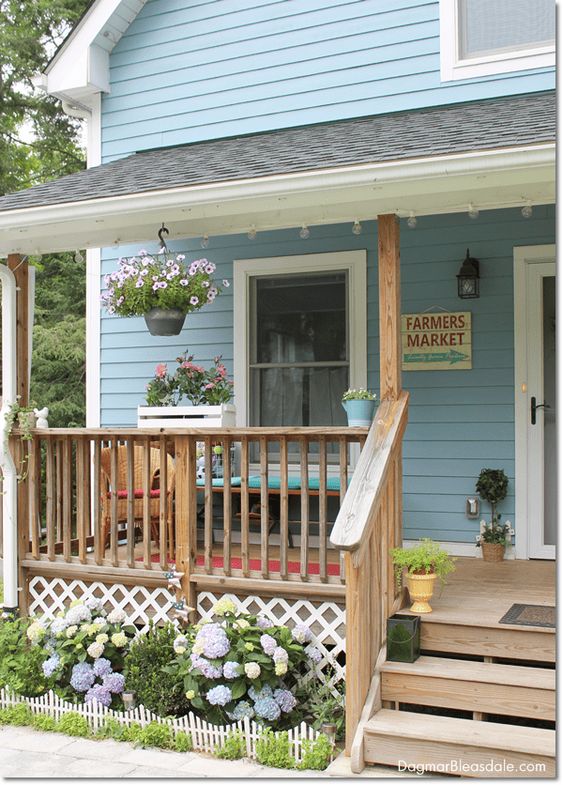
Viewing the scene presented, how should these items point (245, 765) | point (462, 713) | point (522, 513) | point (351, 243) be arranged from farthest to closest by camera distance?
point (351, 243) → point (522, 513) → point (462, 713) → point (245, 765)

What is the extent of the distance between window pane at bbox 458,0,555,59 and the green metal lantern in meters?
4.18

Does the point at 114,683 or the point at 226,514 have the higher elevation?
the point at 226,514

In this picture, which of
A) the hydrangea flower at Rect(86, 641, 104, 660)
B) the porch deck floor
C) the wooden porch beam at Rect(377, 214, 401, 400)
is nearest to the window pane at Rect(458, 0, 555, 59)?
the wooden porch beam at Rect(377, 214, 401, 400)

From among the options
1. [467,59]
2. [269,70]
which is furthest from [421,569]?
[269,70]

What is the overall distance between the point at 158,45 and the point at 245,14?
841 millimetres

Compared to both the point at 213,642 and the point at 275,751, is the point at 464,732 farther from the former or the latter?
the point at 213,642

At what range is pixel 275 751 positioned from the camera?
4223 millimetres

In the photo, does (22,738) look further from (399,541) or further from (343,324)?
(343,324)

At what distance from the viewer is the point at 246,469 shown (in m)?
5.13

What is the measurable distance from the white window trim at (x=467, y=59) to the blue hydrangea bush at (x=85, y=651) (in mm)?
4479

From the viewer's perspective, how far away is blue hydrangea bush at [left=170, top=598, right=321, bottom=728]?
446 centimetres

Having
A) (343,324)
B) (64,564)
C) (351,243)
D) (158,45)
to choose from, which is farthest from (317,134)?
(64,564)

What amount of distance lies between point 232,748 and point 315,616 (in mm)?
922

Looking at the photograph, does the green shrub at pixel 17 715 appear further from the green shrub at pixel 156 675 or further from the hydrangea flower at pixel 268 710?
the hydrangea flower at pixel 268 710
